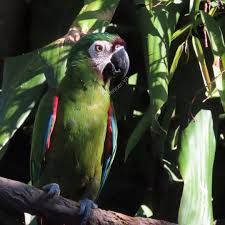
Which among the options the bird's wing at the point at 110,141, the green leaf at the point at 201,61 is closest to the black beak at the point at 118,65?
the bird's wing at the point at 110,141

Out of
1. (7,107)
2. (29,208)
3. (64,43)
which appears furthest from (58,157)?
(29,208)

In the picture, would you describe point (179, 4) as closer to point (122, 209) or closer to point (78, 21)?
point (78, 21)

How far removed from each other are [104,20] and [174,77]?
333 millimetres

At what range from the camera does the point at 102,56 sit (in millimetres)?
2016

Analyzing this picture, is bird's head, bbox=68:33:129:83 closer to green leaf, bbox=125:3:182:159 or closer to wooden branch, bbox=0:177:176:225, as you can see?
green leaf, bbox=125:3:182:159

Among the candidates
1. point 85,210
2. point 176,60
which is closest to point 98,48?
point 176,60

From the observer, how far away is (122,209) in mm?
2426

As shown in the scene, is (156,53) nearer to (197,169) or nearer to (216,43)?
(216,43)

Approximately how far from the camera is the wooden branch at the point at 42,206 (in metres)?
1.45

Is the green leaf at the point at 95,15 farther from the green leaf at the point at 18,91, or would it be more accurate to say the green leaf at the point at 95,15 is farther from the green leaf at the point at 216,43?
the green leaf at the point at 216,43

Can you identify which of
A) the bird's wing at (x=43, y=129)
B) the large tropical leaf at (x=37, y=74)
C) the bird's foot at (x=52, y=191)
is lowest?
the bird's foot at (x=52, y=191)

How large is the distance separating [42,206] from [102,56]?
0.67m

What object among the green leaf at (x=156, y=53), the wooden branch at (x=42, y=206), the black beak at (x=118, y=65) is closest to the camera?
the wooden branch at (x=42, y=206)

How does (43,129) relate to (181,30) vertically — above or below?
below
